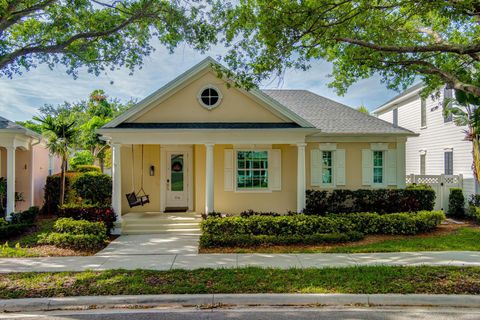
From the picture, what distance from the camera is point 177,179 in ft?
43.2

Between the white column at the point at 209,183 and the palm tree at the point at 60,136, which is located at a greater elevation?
the palm tree at the point at 60,136

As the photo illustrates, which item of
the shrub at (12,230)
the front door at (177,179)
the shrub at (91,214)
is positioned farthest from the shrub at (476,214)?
the shrub at (12,230)

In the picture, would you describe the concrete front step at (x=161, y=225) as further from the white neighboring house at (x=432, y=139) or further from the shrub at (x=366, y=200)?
the white neighboring house at (x=432, y=139)

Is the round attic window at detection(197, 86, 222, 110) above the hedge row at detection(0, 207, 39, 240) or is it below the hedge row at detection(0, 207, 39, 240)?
above

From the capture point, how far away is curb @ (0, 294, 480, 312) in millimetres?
5278

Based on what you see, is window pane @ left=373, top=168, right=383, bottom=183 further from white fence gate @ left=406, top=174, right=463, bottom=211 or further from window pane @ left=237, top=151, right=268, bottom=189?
window pane @ left=237, top=151, right=268, bottom=189

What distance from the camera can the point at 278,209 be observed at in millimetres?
12805

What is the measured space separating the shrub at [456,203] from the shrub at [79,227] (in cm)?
1411

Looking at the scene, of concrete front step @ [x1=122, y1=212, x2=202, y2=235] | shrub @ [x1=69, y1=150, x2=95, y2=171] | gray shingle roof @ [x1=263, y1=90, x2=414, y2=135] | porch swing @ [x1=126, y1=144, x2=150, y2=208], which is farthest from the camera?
shrub @ [x1=69, y1=150, x2=95, y2=171]

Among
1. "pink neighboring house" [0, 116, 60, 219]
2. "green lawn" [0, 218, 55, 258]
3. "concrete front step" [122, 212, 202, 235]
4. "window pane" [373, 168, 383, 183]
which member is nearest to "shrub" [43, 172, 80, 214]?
"pink neighboring house" [0, 116, 60, 219]

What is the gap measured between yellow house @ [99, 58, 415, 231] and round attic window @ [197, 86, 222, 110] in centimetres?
4

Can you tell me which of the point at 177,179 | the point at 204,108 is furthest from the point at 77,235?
the point at 204,108

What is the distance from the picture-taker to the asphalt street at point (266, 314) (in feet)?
15.9

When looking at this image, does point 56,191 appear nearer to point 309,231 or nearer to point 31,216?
point 31,216
